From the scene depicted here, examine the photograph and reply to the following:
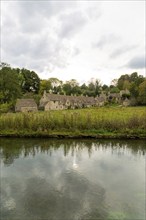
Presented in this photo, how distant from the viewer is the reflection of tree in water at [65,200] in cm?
875

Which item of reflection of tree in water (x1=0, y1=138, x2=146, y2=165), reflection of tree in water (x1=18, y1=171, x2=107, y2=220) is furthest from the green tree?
reflection of tree in water (x1=18, y1=171, x2=107, y2=220)

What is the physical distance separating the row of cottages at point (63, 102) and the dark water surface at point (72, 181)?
124 ft

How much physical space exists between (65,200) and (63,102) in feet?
173

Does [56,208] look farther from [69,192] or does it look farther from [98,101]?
[98,101]

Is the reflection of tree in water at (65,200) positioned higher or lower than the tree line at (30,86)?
lower

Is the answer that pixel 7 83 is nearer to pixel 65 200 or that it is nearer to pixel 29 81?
pixel 29 81

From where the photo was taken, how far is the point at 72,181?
11977 mm

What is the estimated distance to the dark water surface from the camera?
29.5 ft

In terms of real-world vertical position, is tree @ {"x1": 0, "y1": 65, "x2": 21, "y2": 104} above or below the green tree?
below

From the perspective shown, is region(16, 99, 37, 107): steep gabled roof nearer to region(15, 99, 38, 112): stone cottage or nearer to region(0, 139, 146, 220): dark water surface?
region(15, 99, 38, 112): stone cottage

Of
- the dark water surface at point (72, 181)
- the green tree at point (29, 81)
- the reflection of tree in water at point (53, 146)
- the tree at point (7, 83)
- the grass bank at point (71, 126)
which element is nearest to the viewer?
the dark water surface at point (72, 181)

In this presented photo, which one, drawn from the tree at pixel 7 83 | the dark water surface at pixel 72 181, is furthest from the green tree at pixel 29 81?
the dark water surface at pixel 72 181

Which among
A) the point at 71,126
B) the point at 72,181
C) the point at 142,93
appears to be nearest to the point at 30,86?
the point at 142,93

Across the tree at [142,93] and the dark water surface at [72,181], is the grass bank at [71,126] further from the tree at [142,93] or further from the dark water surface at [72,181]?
the tree at [142,93]
